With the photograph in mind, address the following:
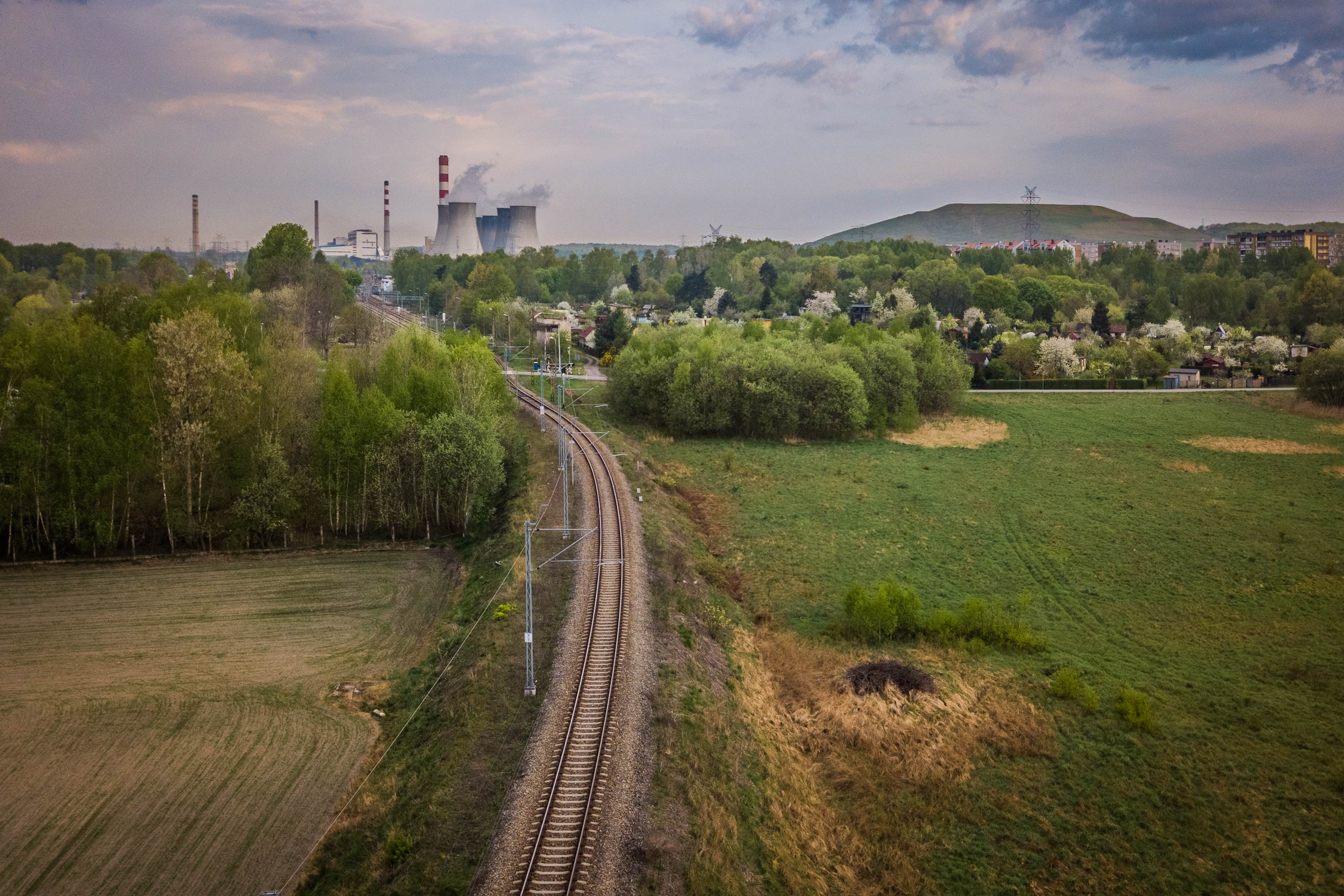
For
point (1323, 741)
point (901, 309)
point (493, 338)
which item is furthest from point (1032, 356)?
point (1323, 741)

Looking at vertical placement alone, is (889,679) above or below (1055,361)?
below

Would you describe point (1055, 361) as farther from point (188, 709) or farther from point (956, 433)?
point (188, 709)

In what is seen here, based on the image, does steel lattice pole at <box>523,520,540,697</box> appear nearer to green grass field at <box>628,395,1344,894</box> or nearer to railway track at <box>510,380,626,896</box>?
railway track at <box>510,380,626,896</box>

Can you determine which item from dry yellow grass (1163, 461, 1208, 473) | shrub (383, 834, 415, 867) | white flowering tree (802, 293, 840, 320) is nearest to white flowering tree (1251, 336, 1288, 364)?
white flowering tree (802, 293, 840, 320)

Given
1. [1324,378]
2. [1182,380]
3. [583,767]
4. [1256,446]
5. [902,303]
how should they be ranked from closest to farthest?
[583,767], [1256,446], [1324,378], [1182,380], [902,303]

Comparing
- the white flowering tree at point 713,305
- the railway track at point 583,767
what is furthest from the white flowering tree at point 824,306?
the railway track at point 583,767

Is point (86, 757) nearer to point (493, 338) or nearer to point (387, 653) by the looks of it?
point (387, 653)

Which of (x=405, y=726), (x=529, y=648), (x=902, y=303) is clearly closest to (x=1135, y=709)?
(x=529, y=648)
